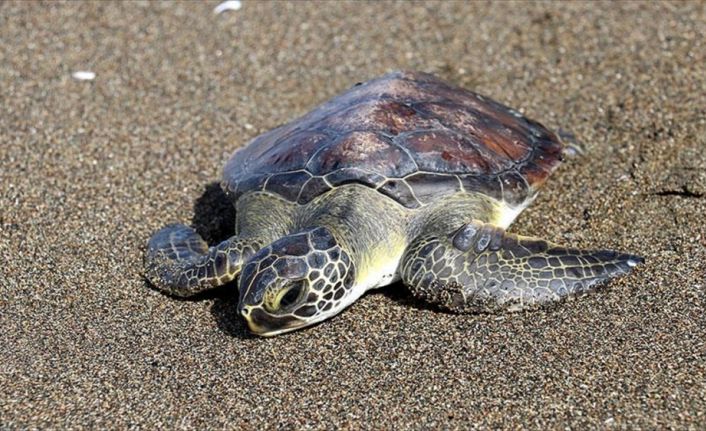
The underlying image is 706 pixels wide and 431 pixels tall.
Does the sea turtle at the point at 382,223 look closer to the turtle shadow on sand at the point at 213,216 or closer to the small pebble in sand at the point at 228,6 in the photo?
the turtle shadow on sand at the point at 213,216

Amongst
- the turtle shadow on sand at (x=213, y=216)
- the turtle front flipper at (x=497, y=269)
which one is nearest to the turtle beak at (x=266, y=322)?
the turtle front flipper at (x=497, y=269)

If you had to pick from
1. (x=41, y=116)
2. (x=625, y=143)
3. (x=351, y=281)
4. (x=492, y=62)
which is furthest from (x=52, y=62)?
(x=625, y=143)

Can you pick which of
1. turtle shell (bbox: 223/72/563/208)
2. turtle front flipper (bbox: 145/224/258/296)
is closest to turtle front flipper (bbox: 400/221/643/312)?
turtle shell (bbox: 223/72/563/208)

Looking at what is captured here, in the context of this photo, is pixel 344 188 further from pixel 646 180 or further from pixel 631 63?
pixel 631 63

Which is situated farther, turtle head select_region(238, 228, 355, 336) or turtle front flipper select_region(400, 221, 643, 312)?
turtle front flipper select_region(400, 221, 643, 312)

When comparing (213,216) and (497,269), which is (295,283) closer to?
(497,269)

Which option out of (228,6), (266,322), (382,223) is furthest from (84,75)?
(266,322)

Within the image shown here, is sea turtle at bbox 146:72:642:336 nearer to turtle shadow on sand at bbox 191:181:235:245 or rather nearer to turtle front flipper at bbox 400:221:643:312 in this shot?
turtle front flipper at bbox 400:221:643:312
